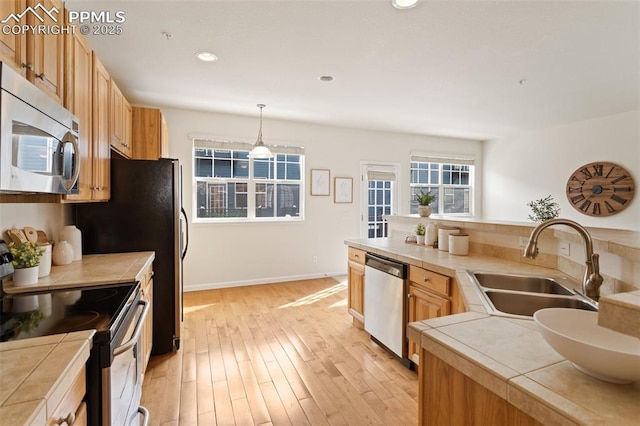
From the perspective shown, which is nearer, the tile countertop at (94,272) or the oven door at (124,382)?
the oven door at (124,382)

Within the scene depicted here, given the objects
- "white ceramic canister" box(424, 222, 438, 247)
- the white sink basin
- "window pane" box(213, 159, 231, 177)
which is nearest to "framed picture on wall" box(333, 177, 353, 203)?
"window pane" box(213, 159, 231, 177)

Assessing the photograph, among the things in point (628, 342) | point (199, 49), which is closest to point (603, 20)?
point (628, 342)

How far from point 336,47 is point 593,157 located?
495 cm

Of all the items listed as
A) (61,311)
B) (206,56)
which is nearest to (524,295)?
(61,311)

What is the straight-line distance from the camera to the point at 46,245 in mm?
1850

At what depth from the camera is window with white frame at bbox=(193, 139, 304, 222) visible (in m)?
4.58

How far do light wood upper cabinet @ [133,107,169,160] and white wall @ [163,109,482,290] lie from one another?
1.12 m

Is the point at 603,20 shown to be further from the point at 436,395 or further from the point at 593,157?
the point at 593,157

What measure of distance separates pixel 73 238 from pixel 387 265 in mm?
2409

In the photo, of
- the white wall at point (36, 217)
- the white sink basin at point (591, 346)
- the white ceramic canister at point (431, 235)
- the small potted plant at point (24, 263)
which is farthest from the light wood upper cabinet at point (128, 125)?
the white sink basin at point (591, 346)

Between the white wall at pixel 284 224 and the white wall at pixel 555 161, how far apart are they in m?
A: 1.99

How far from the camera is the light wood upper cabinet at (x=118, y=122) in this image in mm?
2455

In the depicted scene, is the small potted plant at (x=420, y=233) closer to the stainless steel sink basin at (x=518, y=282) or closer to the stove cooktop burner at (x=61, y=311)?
the stainless steel sink basin at (x=518, y=282)

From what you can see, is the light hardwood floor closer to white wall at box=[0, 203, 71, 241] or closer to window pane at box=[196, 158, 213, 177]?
white wall at box=[0, 203, 71, 241]
